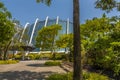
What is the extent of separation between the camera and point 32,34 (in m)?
124

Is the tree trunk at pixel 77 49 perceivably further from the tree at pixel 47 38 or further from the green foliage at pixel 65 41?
the tree at pixel 47 38

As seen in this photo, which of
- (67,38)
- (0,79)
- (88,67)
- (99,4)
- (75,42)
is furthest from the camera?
(67,38)

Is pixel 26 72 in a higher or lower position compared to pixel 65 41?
lower

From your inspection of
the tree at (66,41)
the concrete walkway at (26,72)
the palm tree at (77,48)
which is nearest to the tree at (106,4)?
the palm tree at (77,48)

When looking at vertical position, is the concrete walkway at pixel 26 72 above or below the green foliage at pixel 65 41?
below

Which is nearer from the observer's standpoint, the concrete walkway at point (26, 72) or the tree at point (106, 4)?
the tree at point (106, 4)

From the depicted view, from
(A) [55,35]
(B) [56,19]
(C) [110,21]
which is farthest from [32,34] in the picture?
(C) [110,21]

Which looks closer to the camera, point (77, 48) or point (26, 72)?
point (77, 48)

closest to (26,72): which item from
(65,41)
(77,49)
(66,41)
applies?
(77,49)

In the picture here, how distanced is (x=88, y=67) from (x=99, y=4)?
21573 millimetres

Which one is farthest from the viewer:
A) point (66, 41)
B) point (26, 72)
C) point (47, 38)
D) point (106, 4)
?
point (47, 38)

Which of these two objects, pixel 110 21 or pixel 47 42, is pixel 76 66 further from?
pixel 47 42

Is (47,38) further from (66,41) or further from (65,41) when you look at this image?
(66,41)

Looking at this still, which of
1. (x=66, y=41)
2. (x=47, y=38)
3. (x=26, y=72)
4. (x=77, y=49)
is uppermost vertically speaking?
(x=47, y=38)
